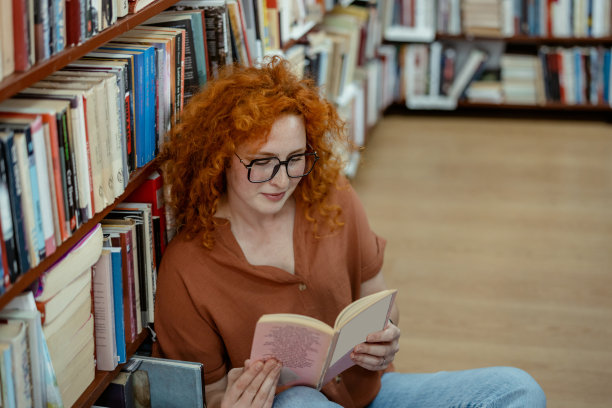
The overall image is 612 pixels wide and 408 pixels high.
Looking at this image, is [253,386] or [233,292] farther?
[233,292]

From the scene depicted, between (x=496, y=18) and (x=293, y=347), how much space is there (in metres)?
3.55

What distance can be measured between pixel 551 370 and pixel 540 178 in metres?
1.61

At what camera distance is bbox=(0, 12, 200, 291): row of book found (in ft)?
3.23

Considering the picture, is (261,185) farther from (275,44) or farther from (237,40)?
(275,44)

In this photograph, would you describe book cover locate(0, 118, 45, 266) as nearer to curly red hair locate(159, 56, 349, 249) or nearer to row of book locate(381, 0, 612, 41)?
curly red hair locate(159, 56, 349, 249)

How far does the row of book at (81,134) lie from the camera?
984 mm

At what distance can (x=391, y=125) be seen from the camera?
4.54 meters

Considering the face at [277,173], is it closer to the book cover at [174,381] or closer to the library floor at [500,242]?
the book cover at [174,381]

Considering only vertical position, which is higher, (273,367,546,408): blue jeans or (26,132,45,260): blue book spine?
(26,132,45,260): blue book spine

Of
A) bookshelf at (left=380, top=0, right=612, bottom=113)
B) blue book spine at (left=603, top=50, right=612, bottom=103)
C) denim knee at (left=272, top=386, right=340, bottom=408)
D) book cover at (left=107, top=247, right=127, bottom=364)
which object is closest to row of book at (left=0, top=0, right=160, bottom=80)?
book cover at (left=107, top=247, right=127, bottom=364)

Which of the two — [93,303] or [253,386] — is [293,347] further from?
[93,303]

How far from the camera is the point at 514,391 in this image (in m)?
1.48

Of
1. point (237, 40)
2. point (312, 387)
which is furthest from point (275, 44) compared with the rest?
point (312, 387)

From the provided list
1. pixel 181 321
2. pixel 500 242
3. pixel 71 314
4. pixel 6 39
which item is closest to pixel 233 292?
pixel 181 321
